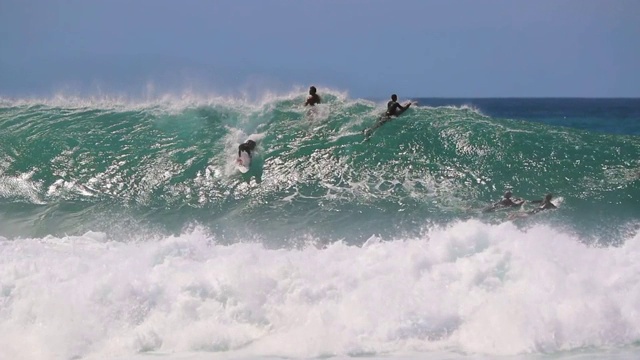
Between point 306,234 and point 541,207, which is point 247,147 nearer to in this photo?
point 306,234

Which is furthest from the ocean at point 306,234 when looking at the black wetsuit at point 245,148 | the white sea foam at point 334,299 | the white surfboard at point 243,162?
the black wetsuit at point 245,148

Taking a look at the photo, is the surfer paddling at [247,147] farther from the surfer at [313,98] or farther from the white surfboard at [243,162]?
the surfer at [313,98]

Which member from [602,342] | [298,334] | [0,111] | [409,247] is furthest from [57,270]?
[0,111]

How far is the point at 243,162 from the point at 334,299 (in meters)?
6.06

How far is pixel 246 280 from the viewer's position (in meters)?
9.31

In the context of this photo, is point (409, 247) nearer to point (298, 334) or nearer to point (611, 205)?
point (298, 334)

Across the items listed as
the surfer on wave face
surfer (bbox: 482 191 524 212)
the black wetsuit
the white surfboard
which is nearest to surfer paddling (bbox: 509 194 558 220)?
surfer (bbox: 482 191 524 212)

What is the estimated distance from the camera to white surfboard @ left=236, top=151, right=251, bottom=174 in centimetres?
1449

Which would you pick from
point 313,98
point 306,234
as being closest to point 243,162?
point 306,234

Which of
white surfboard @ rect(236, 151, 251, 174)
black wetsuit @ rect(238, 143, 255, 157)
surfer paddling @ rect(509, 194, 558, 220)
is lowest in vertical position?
surfer paddling @ rect(509, 194, 558, 220)

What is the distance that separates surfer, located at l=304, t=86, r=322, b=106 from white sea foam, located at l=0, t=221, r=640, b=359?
666cm

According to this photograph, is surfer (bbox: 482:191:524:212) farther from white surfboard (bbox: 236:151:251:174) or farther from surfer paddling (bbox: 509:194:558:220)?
white surfboard (bbox: 236:151:251:174)

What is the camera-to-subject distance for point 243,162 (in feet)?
47.9

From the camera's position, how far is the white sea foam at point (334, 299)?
27.1 feet
